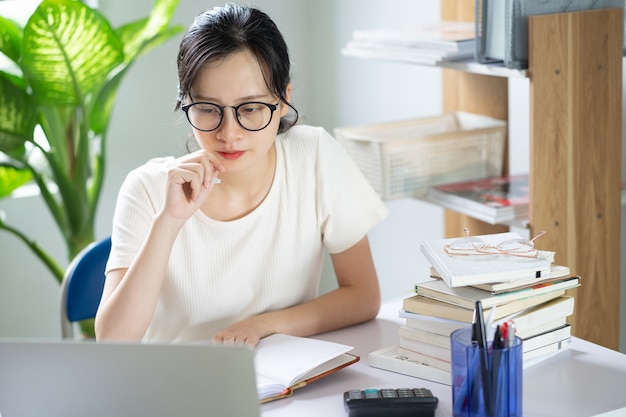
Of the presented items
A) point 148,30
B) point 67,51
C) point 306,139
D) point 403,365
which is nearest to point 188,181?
point 306,139

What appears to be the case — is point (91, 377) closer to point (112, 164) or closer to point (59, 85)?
point (59, 85)

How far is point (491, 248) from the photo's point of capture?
1.38m

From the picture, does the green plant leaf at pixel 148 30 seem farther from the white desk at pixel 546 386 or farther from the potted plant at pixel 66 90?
the white desk at pixel 546 386

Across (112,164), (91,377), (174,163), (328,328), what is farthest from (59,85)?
(91,377)

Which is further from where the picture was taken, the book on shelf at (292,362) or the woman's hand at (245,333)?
the woman's hand at (245,333)

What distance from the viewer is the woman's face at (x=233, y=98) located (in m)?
1.53

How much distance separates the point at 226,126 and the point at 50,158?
4.21 feet

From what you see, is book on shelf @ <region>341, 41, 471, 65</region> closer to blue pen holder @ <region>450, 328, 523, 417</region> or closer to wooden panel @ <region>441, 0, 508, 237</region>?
wooden panel @ <region>441, 0, 508, 237</region>

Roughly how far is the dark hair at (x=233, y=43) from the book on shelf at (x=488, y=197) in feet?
2.04

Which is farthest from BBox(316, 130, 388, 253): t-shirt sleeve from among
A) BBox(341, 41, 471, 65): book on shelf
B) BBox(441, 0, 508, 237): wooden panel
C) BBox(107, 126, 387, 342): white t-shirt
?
BBox(441, 0, 508, 237): wooden panel

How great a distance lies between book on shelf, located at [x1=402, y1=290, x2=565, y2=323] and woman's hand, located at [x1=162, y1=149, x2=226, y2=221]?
424 millimetres

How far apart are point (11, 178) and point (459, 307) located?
189 cm

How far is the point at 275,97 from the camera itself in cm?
160

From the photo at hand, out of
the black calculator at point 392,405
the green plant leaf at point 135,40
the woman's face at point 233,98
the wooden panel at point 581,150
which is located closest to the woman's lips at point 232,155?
the woman's face at point 233,98
